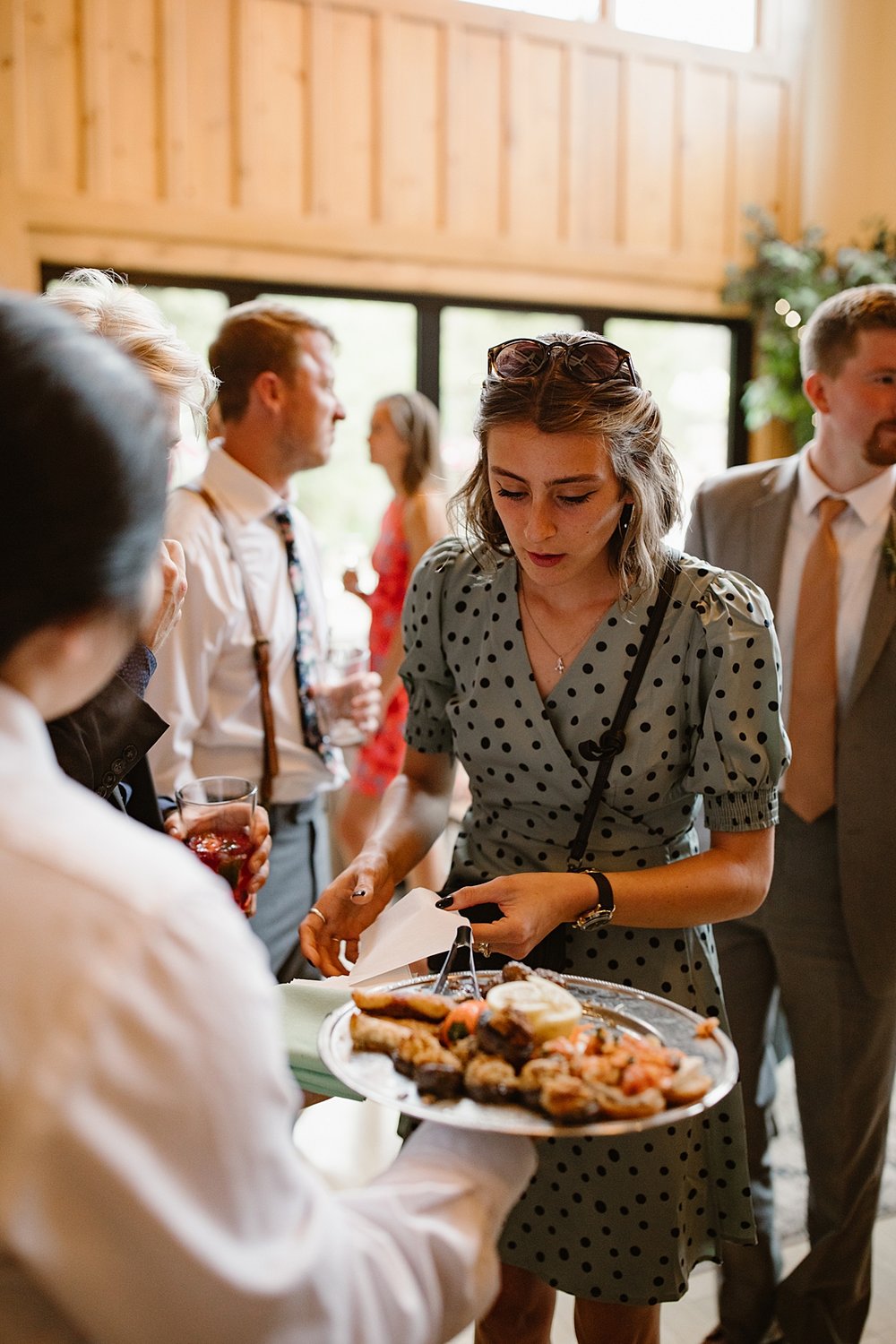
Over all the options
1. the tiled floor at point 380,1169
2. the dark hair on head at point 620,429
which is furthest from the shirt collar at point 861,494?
the tiled floor at point 380,1169

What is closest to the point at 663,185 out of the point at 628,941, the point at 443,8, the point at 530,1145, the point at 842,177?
the point at 842,177

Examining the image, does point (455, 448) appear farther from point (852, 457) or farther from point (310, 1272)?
point (310, 1272)

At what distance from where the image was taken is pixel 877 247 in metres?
6.76

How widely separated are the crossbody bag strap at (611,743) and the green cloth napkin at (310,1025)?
376 millimetres

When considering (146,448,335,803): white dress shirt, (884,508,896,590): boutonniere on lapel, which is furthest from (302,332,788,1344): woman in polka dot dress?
(146,448,335,803): white dress shirt

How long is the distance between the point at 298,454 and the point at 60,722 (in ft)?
5.51

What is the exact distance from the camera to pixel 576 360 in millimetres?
1618

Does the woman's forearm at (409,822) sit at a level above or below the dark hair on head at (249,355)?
below

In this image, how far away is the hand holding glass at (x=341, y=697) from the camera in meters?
2.93

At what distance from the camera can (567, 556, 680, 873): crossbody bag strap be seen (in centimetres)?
165

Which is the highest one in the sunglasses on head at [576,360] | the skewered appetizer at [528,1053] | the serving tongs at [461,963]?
the sunglasses on head at [576,360]

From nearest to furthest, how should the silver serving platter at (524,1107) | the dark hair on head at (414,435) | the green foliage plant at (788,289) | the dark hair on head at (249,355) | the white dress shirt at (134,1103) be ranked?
the white dress shirt at (134,1103), the silver serving platter at (524,1107), the dark hair on head at (249,355), the dark hair on head at (414,435), the green foliage plant at (788,289)

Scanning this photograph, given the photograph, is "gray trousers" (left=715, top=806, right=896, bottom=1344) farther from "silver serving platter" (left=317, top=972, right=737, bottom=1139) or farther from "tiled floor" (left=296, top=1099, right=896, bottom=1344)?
"silver serving platter" (left=317, top=972, right=737, bottom=1139)

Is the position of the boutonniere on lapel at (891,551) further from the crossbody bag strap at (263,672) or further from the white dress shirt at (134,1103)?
the white dress shirt at (134,1103)
